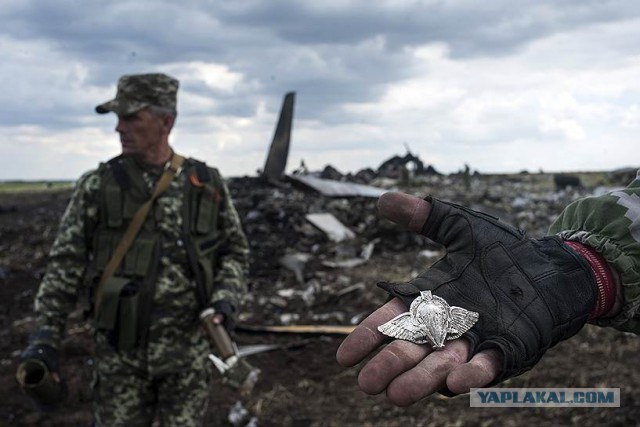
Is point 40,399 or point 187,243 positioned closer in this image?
point 40,399

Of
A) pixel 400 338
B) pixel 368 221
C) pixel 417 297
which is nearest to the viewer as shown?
pixel 400 338

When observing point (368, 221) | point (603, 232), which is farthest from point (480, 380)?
point (368, 221)

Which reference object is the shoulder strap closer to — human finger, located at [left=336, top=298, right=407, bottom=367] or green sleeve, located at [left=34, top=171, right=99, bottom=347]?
green sleeve, located at [left=34, top=171, right=99, bottom=347]

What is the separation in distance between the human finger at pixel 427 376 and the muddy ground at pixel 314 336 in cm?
332

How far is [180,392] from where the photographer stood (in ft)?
11.1

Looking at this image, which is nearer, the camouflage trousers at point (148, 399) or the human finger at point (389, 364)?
the human finger at point (389, 364)

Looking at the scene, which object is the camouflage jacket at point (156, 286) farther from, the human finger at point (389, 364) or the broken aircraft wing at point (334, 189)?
the broken aircraft wing at point (334, 189)

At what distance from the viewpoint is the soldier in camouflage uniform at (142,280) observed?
3.32 metres

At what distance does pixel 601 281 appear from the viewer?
1855mm

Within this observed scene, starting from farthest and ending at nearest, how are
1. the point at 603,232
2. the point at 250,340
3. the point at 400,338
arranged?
the point at 250,340 < the point at 603,232 < the point at 400,338

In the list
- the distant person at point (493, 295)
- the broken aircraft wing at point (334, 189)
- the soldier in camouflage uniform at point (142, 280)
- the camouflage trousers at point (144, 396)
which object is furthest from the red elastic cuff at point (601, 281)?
the broken aircraft wing at point (334, 189)

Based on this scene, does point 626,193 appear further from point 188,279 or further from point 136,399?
point 136,399

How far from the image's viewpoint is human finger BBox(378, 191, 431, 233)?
5.60ft

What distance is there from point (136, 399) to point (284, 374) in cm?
263
